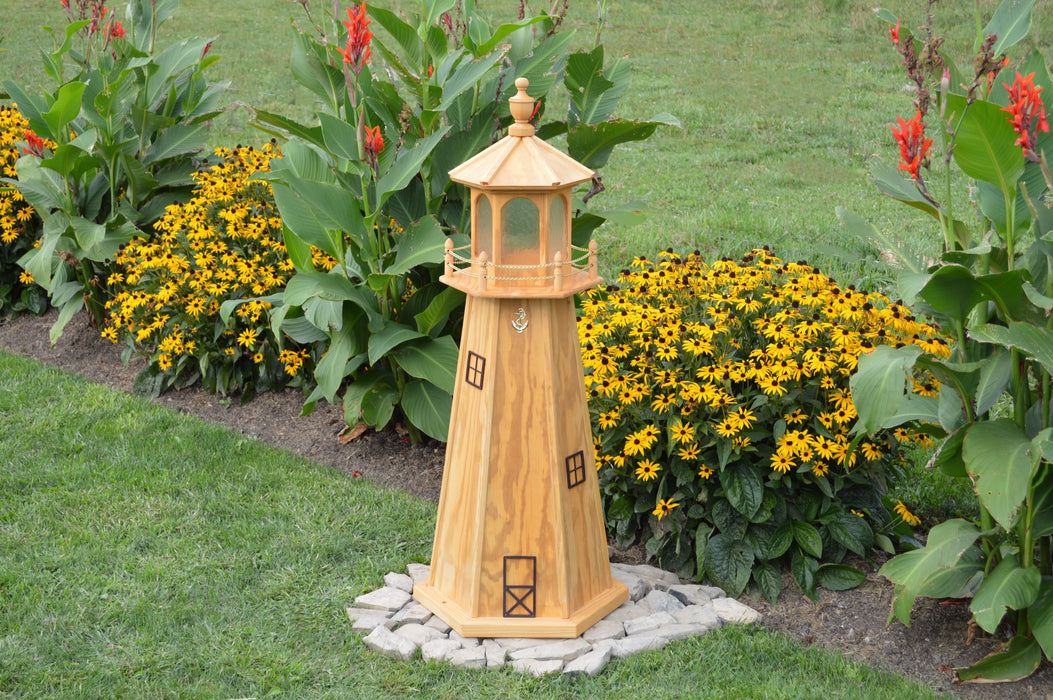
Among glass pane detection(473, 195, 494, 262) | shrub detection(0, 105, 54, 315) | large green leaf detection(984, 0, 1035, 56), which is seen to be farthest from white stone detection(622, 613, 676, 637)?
shrub detection(0, 105, 54, 315)

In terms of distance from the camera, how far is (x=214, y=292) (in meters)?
5.71

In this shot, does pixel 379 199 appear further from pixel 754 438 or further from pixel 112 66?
pixel 112 66

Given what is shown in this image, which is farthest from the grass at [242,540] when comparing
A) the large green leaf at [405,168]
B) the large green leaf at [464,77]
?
the large green leaf at [464,77]

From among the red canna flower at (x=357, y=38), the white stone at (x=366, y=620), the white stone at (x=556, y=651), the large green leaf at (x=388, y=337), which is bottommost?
the white stone at (x=556, y=651)

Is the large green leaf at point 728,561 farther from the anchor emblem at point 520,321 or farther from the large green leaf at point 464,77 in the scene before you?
the large green leaf at point 464,77

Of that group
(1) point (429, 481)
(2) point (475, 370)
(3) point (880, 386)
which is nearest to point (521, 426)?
(2) point (475, 370)

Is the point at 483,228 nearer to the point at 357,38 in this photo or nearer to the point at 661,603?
the point at 357,38

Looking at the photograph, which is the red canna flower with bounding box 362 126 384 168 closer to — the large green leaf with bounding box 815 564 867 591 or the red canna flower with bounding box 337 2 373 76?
the red canna flower with bounding box 337 2 373 76

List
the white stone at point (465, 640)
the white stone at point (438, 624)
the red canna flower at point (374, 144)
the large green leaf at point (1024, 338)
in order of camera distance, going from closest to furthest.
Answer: the large green leaf at point (1024, 338) → the white stone at point (465, 640) → the white stone at point (438, 624) → the red canna flower at point (374, 144)

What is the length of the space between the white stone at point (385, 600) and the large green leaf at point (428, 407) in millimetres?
990

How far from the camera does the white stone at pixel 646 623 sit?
154 inches

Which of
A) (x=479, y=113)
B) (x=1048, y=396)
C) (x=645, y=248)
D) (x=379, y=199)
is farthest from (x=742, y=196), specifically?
(x=1048, y=396)

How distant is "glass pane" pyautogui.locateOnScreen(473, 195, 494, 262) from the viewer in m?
3.62

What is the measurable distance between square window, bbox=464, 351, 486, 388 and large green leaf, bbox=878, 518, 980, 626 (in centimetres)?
157
